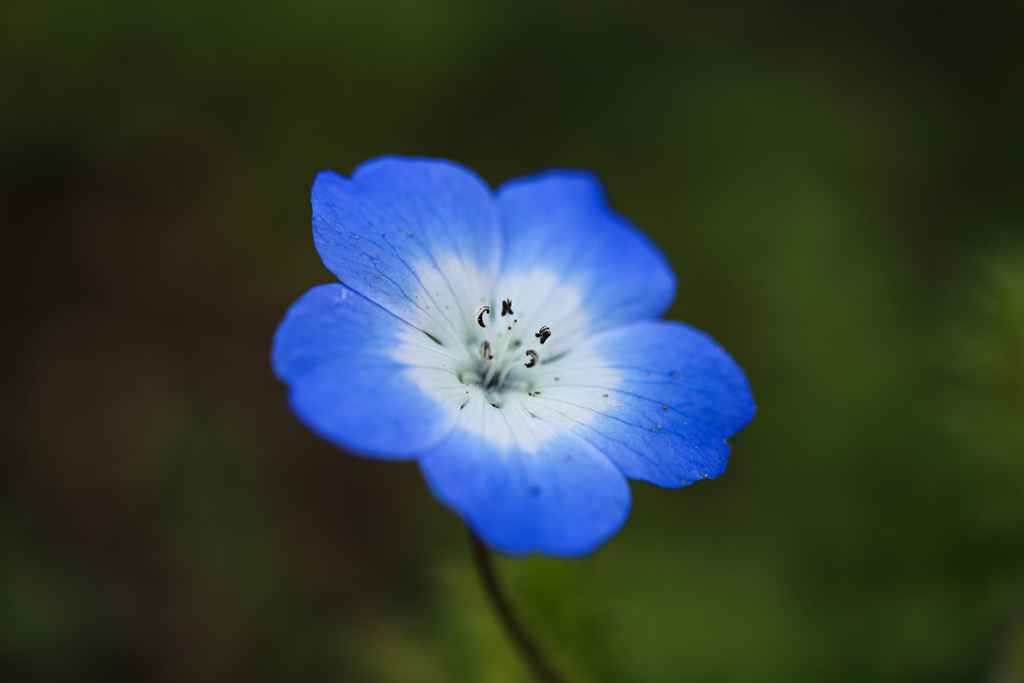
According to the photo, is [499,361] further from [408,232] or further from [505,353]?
[408,232]

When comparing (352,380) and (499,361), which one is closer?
(352,380)

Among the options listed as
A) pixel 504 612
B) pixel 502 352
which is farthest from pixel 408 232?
pixel 504 612

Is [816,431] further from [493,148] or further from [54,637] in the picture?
[54,637]

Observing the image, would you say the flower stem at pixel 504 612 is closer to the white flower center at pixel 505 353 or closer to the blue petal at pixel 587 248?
the white flower center at pixel 505 353

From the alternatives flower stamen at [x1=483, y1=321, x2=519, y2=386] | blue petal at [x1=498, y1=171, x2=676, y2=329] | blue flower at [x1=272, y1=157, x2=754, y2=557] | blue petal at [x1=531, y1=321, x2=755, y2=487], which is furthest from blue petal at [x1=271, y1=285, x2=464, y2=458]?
blue petal at [x1=498, y1=171, x2=676, y2=329]

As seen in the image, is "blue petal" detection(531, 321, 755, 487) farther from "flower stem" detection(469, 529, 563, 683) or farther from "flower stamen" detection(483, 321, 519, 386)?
"flower stem" detection(469, 529, 563, 683)

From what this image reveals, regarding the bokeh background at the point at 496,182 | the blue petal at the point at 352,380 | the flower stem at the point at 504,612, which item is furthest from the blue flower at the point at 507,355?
the bokeh background at the point at 496,182

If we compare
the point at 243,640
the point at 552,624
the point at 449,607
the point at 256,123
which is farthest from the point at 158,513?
the point at 256,123
